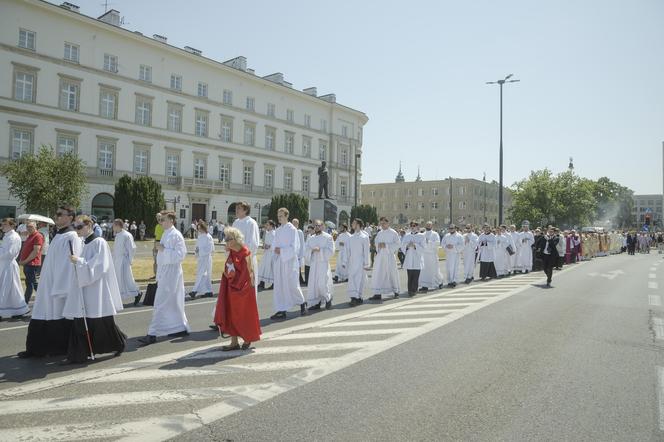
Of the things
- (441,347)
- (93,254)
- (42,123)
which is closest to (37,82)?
(42,123)

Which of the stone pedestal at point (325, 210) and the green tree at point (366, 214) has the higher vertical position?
the green tree at point (366, 214)

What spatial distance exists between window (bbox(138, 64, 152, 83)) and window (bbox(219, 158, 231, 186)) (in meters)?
11.6

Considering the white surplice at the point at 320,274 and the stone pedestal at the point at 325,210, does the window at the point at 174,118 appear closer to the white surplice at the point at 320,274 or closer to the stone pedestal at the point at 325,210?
the stone pedestal at the point at 325,210

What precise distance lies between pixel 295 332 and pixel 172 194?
1754 inches

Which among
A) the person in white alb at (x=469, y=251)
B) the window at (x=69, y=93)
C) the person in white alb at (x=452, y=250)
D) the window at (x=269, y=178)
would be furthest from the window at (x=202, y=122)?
the person in white alb at (x=452, y=250)

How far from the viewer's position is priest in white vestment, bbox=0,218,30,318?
30.3 feet

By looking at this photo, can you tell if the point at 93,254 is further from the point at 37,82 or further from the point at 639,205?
the point at 639,205

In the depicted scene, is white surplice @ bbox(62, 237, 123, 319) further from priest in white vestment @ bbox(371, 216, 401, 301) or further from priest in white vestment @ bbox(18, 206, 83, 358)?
priest in white vestment @ bbox(371, 216, 401, 301)

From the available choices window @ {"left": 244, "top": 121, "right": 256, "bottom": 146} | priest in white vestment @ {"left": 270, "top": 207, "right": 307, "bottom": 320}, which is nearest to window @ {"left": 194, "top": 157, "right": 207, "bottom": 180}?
window @ {"left": 244, "top": 121, "right": 256, "bottom": 146}

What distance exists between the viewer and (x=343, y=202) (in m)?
74.8

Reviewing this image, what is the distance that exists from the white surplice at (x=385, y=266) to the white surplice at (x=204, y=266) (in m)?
4.39

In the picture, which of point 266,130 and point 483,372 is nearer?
point 483,372

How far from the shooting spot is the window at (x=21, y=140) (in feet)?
128

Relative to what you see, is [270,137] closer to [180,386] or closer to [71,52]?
[71,52]
